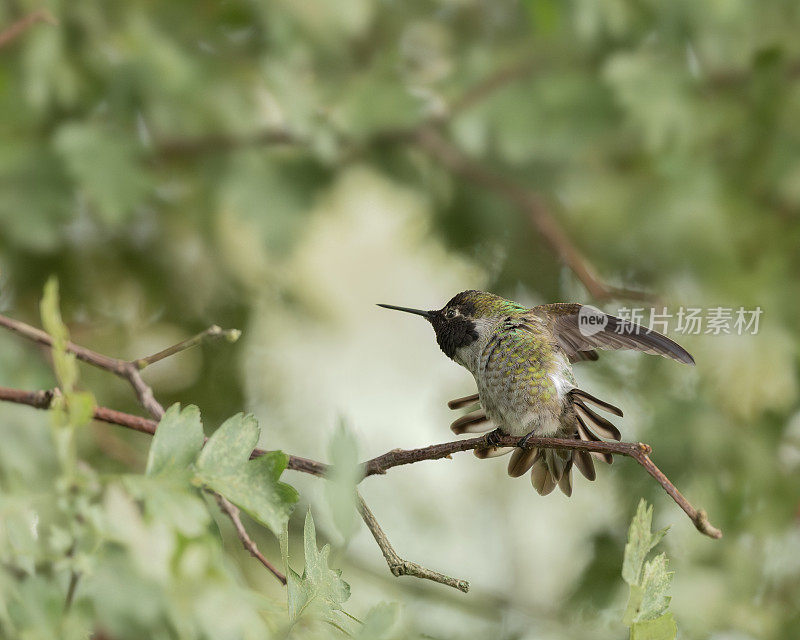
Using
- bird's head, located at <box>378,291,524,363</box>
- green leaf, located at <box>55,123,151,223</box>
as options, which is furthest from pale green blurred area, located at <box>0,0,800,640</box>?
bird's head, located at <box>378,291,524,363</box>

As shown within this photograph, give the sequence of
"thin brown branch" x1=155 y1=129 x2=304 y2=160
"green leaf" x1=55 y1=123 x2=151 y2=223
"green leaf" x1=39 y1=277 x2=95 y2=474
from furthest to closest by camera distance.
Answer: "thin brown branch" x1=155 y1=129 x2=304 y2=160, "green leaf" x1=55 y1=123 x2=151 y2=223, "green leaf" x1=39 y1=277 x2=95 y2=474

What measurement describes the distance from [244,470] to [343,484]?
0.19ft

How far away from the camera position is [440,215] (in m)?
1.65

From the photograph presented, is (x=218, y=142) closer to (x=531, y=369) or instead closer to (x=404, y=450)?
(x=531, y=369)

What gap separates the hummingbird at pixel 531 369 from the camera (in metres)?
0.65

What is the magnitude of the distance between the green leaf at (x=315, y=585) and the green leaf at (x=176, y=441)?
0.07 m

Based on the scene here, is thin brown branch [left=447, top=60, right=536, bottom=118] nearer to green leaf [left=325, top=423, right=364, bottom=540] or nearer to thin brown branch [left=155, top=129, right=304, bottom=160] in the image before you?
thin brown branch [left=155, top=129, right=304, bottom=160]

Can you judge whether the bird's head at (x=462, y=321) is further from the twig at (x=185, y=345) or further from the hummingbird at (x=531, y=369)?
the twig at (x=185, y=345)

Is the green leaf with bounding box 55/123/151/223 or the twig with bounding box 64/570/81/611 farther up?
the green leaf with bounding box 55/123/151/223

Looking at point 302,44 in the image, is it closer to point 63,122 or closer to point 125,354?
point 63,122

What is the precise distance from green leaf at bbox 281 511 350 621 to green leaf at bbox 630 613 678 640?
0.16m

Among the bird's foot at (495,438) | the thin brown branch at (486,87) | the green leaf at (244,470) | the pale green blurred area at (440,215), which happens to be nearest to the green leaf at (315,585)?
the green leaf at (244,470)

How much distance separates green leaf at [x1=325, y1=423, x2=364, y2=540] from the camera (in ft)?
1.67

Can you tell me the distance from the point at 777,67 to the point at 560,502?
0.89 meters
